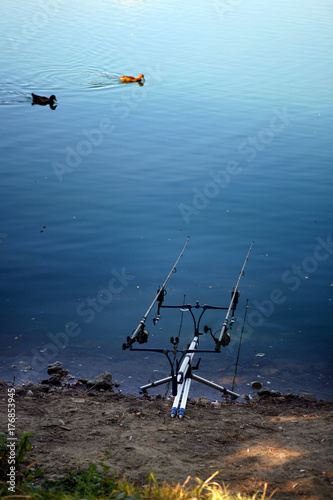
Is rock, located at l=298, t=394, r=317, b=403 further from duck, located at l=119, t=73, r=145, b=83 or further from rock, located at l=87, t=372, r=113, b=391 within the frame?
duck, located at l=119, t=73, r=145, b=83

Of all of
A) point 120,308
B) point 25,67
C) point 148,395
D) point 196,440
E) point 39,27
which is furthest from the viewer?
point 39,27

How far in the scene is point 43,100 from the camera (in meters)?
19.4

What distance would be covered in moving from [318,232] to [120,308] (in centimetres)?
526

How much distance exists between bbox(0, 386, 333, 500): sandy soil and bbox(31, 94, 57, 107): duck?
14248mm

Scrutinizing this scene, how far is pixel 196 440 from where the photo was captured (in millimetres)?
5734

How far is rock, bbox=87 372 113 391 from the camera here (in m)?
7.36

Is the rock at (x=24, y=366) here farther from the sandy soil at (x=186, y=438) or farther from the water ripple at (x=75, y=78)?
the water ripple at (x=75, y=78)

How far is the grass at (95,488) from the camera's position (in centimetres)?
Result: 403

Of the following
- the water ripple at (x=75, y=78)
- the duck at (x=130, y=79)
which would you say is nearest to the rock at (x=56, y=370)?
the water ripple at (x=75, y=78)

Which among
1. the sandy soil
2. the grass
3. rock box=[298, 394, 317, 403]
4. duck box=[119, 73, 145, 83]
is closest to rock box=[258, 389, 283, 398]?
the sandy soil

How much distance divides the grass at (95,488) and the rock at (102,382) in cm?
224

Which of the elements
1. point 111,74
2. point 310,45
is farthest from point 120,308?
point 310,45

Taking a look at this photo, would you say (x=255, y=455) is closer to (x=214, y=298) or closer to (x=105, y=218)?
(x=214, y=298)

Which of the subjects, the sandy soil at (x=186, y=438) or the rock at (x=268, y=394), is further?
the rock at (x=268, y=394)
